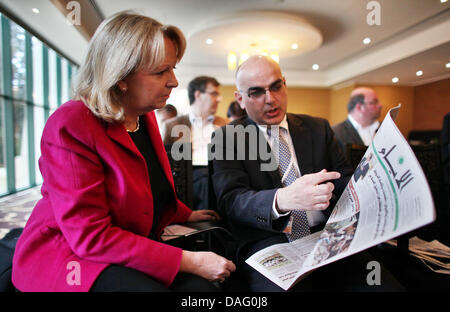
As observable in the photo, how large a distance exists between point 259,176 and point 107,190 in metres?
0.63

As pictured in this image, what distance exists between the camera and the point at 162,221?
1.03m

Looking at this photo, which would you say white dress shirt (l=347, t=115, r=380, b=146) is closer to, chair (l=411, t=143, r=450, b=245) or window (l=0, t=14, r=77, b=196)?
chair (l=411, t=143, r=450, b=245)

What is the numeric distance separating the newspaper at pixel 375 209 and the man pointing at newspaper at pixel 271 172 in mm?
132

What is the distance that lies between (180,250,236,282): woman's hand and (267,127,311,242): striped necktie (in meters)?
0.38

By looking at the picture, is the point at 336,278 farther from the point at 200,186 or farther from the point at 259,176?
the point at 200,186

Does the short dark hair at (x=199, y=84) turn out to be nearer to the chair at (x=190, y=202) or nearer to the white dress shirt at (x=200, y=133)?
the white dress shirt at (x=200, y=133)

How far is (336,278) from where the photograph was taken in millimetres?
934

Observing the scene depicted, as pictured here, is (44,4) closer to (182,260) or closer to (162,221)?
(162,221)

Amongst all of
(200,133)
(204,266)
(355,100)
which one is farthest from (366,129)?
(204,266)

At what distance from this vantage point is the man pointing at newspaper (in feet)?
3.02

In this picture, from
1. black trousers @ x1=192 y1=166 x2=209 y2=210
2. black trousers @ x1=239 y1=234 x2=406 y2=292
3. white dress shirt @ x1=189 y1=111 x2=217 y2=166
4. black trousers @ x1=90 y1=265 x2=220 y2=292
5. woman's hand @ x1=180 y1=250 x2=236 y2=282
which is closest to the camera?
black trousers @ x1=90 y1=265 x2=220 y2=292

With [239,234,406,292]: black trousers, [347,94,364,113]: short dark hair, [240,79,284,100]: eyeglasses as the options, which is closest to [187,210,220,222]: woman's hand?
[239,234,406,292]: black trousers

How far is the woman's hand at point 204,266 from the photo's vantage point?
74cm
